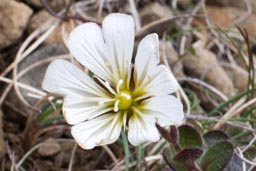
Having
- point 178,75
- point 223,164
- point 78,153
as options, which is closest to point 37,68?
point 78,153

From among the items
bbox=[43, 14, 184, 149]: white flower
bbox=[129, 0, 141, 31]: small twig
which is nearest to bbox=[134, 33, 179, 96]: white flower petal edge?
bbox=[43, 14, 184, 149]: white flower

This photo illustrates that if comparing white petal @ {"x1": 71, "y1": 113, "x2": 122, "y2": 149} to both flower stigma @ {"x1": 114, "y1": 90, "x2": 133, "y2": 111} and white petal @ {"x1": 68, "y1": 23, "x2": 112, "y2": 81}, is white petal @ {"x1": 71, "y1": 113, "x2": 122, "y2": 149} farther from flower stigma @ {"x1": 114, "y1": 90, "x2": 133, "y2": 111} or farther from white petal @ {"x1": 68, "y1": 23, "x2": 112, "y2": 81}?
white petal @ {"x1": 68, "y1": 23, "x2": 112, "y2": 81}

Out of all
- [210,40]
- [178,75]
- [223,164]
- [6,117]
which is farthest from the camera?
[210,40]

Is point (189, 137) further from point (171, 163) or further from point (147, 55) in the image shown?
point (147, 55)

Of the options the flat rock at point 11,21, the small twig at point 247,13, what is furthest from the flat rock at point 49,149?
the small twig at point 247,13

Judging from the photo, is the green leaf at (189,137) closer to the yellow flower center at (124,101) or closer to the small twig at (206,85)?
the yellow flower center at (124,101)

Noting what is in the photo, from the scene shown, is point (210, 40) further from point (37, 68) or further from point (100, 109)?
point (100, 109)
